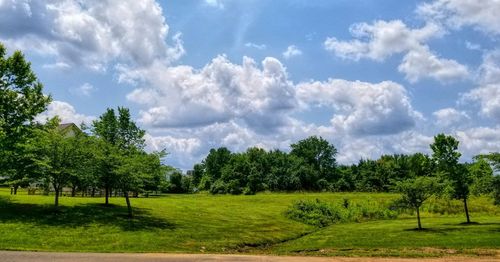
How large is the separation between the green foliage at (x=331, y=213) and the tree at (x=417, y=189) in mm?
11980

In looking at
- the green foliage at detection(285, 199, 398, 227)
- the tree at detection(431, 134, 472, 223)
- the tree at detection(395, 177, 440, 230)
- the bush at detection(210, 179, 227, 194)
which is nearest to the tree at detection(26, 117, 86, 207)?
the green foliage at detection(285, 199, 398, 227)

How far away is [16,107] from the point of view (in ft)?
131

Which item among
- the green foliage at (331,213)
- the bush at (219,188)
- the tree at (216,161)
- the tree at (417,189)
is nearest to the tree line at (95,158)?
the tree at (417,189)

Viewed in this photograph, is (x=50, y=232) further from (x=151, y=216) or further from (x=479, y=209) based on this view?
(x=479, y=209)

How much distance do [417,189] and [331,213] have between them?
56.0 feet

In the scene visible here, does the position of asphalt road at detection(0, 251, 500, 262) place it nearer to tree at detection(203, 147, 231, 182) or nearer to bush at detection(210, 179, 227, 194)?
bush at detection(210, 179, 227, 194)

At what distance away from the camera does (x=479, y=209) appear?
61562mm

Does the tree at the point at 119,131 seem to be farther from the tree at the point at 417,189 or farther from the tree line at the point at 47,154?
the tree at the point at 417,189

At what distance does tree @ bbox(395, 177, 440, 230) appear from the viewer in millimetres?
41562

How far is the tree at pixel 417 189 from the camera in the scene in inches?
1636

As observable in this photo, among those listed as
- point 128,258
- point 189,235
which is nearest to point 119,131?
point 189,235

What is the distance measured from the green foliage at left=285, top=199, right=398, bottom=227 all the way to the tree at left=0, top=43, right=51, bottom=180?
29507 mm

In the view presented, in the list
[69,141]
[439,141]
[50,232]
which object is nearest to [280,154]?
[439,141]

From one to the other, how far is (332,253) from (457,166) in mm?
24527
